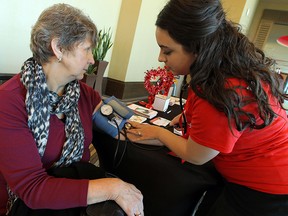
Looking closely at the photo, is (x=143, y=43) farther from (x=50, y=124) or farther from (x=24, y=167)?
(x=24, y=167)

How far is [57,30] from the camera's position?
2.56 ft

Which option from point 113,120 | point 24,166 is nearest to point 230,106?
point 113,120

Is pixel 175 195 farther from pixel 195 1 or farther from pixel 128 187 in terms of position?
pixel 195 1

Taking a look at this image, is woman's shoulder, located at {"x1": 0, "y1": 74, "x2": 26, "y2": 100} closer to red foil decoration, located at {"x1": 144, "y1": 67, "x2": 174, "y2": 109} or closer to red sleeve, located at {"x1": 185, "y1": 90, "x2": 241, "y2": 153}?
red sleeve, located at {"x1": 185, "y1": 90, "x2": 241, "y2": 153}

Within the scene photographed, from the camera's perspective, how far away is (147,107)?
→ 1721mm

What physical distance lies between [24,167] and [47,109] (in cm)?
21

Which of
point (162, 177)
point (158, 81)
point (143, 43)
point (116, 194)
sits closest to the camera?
point (116, 194)

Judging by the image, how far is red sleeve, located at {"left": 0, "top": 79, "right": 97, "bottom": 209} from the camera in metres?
0.69

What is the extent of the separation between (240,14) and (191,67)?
15.5ft

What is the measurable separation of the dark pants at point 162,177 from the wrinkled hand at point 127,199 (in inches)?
6.9

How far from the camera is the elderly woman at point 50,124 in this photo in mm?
705

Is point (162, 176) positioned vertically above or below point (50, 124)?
below

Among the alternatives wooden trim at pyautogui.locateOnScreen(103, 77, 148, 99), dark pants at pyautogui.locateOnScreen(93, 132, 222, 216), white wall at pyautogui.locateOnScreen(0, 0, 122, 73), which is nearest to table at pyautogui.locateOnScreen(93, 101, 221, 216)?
dark pants at pyautogui.locateOnScreen(93, 132, 222, 216)

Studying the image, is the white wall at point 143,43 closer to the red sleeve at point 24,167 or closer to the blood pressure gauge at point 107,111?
the blood pressure gauge at point 107,111
